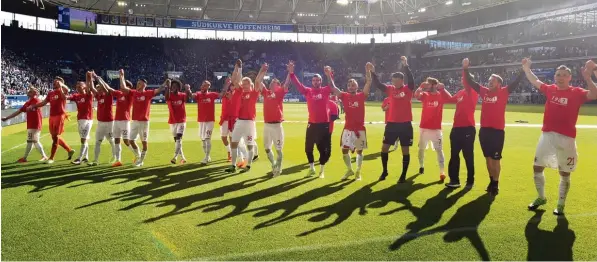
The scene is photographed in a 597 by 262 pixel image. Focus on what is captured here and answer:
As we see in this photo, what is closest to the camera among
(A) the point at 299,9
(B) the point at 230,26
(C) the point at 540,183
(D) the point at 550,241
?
(D) the point at 550,241

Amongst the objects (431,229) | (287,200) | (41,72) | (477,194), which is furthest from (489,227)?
(41,72)

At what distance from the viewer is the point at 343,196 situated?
7.72 m

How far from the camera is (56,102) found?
11.5 meters

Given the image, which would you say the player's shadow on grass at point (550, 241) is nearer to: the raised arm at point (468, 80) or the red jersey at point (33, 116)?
the raised arm at point (468, 80)

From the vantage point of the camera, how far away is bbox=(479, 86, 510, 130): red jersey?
7926mm

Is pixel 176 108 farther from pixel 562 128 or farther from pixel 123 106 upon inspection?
pixel 562 128

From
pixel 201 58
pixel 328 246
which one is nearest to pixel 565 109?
pixel 328 246

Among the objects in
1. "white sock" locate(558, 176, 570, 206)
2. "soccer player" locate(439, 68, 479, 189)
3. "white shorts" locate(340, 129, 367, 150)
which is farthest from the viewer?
"white shorts" locate(340, 129, 367, 150)

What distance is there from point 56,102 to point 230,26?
50.8 meters

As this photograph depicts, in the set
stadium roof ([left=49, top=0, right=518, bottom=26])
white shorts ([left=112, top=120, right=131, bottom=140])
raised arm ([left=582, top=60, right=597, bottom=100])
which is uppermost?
stadium roof ([left=49, top=0, right=518, bottom=26])

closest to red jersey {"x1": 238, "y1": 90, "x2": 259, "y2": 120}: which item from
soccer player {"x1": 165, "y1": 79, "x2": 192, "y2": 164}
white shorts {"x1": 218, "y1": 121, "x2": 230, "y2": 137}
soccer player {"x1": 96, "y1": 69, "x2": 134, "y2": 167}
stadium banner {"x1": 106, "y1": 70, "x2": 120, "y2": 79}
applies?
white shorts {"x1": 218, "y1": 121, "x2": 230, "y2": 137}

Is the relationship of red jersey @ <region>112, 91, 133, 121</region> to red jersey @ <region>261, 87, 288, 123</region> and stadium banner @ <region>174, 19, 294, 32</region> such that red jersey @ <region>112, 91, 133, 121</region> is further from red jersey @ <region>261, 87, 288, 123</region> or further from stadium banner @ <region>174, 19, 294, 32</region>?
stadium banner @ <region>174, 19, 294, 32</region>

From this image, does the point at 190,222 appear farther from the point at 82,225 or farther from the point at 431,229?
the point at 431,229

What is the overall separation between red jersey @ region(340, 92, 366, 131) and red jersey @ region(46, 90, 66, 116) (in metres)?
7.98
